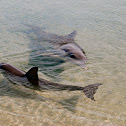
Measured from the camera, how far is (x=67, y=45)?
29.8ft

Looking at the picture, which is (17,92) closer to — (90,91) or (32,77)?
(32,77)

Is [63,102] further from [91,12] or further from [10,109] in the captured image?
[91,12]

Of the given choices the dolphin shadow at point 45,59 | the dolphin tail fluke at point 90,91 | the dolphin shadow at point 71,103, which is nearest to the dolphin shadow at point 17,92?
the dolphin shadow at point 71,103

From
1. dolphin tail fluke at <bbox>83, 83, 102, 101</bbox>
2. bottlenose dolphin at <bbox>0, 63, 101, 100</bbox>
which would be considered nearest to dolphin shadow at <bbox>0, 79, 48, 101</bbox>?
bottlenose dolphin at <bbox>0, 63, 101, 100</bbox>

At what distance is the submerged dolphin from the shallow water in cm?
27

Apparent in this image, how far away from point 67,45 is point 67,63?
1.09 m

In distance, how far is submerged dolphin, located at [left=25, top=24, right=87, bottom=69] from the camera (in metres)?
8.08

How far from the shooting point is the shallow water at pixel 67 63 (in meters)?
5.40

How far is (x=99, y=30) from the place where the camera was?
11.7 metres

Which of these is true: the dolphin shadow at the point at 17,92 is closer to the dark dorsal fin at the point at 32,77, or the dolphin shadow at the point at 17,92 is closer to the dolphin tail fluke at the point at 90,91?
the dark dorsal fin at the point at 32,77

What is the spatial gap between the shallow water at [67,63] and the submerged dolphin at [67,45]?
0.89 ft

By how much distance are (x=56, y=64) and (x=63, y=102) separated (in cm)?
250

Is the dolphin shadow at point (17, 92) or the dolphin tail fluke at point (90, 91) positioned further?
the dolphin shadow at point (17, 92)

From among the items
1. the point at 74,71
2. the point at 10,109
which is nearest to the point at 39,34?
the point at 74,71
